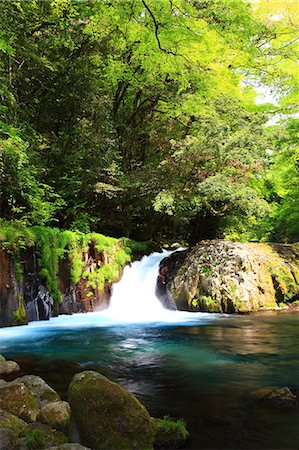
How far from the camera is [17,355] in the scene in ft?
19.2

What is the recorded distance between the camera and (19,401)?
326 centimetres

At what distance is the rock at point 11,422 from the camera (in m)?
2.88

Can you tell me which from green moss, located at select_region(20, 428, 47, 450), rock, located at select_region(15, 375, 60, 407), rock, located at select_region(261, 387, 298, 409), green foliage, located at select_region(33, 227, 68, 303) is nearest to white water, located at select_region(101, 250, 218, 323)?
green foliage, located at select_region(33, 227, 68, 303)

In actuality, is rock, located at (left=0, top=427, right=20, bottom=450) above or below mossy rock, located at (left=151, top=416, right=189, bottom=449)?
above

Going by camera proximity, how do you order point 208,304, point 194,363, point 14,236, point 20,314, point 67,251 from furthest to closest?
point 67,251
point 208,304
point 14,236
point 20,314
point 194,363

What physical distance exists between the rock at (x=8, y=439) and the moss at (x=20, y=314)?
6005 millimetres

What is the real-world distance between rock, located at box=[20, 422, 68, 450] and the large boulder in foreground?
0.20 m

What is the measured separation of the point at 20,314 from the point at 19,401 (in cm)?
567

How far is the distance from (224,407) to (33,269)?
6.92 metres

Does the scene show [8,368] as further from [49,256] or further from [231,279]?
[231,279]

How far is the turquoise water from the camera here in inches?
134

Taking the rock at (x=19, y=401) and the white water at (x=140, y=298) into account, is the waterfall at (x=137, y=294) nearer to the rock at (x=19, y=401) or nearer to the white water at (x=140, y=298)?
the white water at (x=140, y=298)

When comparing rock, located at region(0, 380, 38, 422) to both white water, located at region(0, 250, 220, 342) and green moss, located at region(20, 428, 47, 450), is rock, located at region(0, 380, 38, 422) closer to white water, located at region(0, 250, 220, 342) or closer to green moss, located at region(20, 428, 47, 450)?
green moss, located at region(20, 428, 47, 450)

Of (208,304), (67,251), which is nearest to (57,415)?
(208,304)
